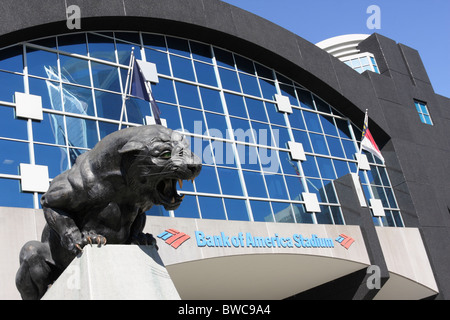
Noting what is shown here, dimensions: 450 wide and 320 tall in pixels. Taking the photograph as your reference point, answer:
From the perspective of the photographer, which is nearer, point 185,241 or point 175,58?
point 185,241

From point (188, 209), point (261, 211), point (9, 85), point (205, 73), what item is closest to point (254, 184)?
point (261, 211)

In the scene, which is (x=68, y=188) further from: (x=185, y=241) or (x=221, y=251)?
(x=221, y=251)

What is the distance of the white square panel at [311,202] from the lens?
2095 cm

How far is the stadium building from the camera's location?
15.5m

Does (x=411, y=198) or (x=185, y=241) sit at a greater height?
(x=411, y=198)

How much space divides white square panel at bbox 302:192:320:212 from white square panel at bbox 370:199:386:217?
417 centimetres

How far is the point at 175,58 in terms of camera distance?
67.7 ft

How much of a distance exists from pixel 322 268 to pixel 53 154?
37.7 ft

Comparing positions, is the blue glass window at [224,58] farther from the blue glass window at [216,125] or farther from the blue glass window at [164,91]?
the blue glass window at [164,91]

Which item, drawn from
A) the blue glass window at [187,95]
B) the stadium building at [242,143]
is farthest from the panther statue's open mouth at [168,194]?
the blue glass window at [187,95]

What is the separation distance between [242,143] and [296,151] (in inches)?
115

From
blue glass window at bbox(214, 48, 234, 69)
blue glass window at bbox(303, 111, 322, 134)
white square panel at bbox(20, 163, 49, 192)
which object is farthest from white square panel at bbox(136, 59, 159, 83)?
blue glass window at bbox(303, 111, 322, 134)

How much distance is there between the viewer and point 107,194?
430cm
